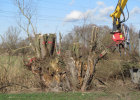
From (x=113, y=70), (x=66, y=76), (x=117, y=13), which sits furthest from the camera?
(x=113, y=70)

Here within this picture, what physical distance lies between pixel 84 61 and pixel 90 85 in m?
1.25

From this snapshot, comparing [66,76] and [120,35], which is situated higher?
[120,35]

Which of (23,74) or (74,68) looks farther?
(23,74)

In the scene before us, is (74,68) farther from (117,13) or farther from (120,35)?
(117,13)

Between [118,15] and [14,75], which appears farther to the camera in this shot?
[14,75]

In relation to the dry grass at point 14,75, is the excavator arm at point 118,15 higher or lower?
higher

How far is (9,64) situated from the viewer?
12.2 metres

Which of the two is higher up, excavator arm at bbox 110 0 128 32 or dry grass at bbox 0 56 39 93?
excavator arm at bbox 110 0 128 32

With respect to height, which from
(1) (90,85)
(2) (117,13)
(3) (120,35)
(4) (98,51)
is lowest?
(1) (90,85)

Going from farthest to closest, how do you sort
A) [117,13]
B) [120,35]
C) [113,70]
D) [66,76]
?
[113,70], [117,13], [120,35], [66,76]

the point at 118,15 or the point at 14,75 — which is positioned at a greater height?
the point at 118,15

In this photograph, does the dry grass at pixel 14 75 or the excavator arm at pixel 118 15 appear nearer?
the dry grass at pixel 14 75

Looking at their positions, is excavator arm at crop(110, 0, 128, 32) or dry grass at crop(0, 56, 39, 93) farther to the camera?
excavator arm at crop(110, 0, 128, 32)

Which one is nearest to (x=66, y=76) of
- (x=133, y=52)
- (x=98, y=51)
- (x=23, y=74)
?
(x=98, y=51)
